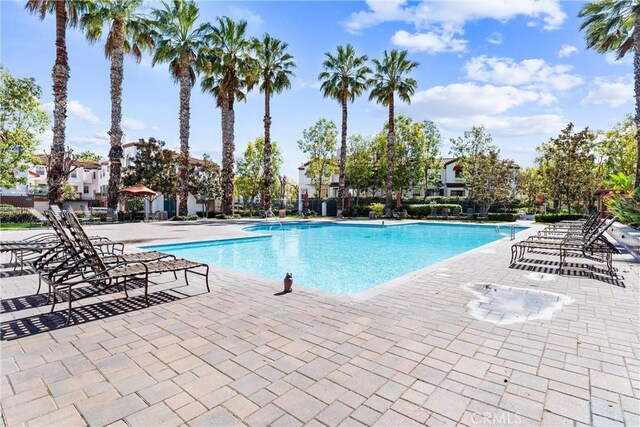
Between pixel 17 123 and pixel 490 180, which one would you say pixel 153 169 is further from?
pixel 490 180

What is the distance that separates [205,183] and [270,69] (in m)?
12.1

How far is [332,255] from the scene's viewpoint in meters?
11.8

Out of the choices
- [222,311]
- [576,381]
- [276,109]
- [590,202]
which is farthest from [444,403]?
[590,202]

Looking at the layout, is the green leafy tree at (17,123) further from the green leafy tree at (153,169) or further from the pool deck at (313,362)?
→ the pool deck at (313,362)

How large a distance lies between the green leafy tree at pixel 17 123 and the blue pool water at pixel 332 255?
50.1 feet

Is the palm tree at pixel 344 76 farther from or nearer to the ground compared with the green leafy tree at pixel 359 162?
farther from the ground

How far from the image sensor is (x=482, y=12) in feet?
41.6

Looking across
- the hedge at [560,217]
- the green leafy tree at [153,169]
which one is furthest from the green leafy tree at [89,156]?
the hedge at [560,217]

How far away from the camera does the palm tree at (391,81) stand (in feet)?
92.1

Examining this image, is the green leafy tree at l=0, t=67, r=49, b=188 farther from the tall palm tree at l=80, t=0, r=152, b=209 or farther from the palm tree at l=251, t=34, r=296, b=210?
the palm tree at l=251, t=34, r=296, b=210

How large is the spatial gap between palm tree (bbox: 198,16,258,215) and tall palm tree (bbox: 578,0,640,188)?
2141cm

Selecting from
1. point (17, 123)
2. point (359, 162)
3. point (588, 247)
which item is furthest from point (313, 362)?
point (359, 162)

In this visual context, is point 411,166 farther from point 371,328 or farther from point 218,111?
point 371,328

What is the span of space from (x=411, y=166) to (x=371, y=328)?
31.7 meters
